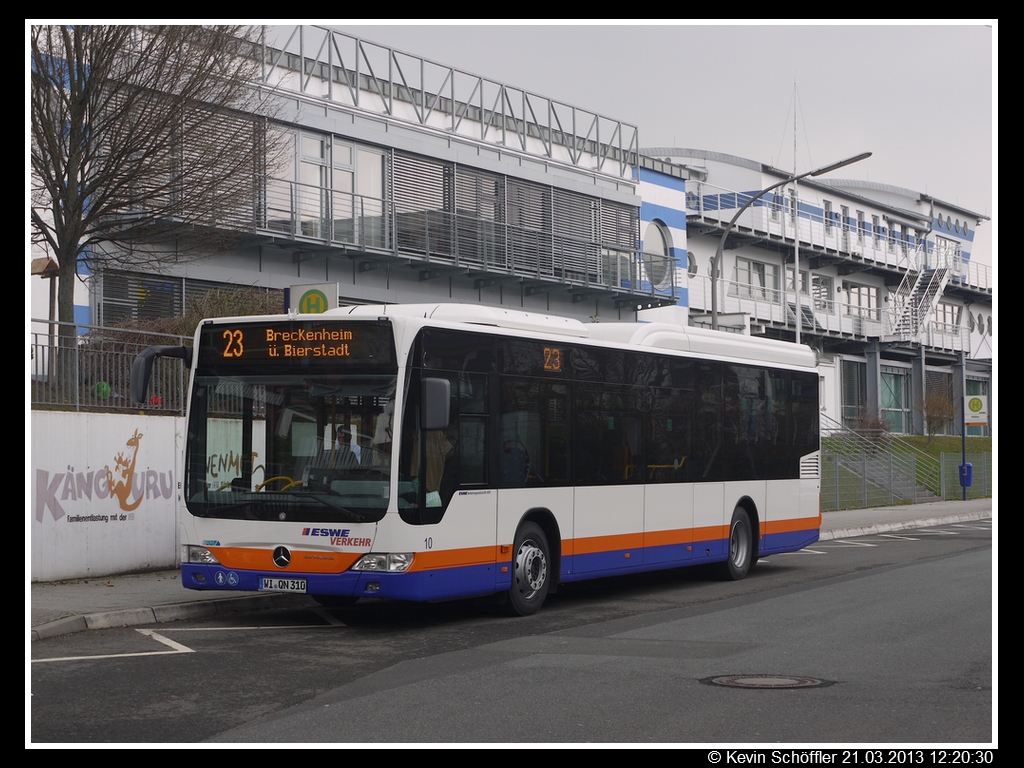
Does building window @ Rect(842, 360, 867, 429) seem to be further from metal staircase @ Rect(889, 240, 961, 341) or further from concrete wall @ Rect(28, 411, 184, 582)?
concrete wall @ Rect(28, 411, 184, 582)

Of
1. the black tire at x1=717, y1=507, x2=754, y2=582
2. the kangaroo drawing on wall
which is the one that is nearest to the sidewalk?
the kangaroo drawing on wall

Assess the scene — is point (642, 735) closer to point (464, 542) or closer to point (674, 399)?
point (464, 542)

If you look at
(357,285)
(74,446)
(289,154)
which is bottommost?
(74,446)

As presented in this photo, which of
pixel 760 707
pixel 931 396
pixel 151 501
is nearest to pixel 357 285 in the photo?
pixel 151 501

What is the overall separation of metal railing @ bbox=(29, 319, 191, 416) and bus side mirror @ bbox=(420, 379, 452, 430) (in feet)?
17.9

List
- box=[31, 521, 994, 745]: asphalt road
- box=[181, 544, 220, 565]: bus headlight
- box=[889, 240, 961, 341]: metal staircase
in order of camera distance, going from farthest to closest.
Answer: box=[889, 240, 961, 341]: metal staircase
box=[181, 544, 220, 565]: bus headlight
box=[31, 521, 994, 745]: asphalt road

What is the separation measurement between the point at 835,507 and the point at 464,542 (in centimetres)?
2488

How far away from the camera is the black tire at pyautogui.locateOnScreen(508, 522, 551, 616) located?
42.9 feet

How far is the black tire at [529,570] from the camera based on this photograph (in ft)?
42.9

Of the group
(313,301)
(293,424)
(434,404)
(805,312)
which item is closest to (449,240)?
(313,301)

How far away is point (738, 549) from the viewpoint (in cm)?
1753

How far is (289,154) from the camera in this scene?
1013 inches

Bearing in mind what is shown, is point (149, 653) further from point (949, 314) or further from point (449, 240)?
point (949, 314)

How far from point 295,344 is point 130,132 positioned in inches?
277
